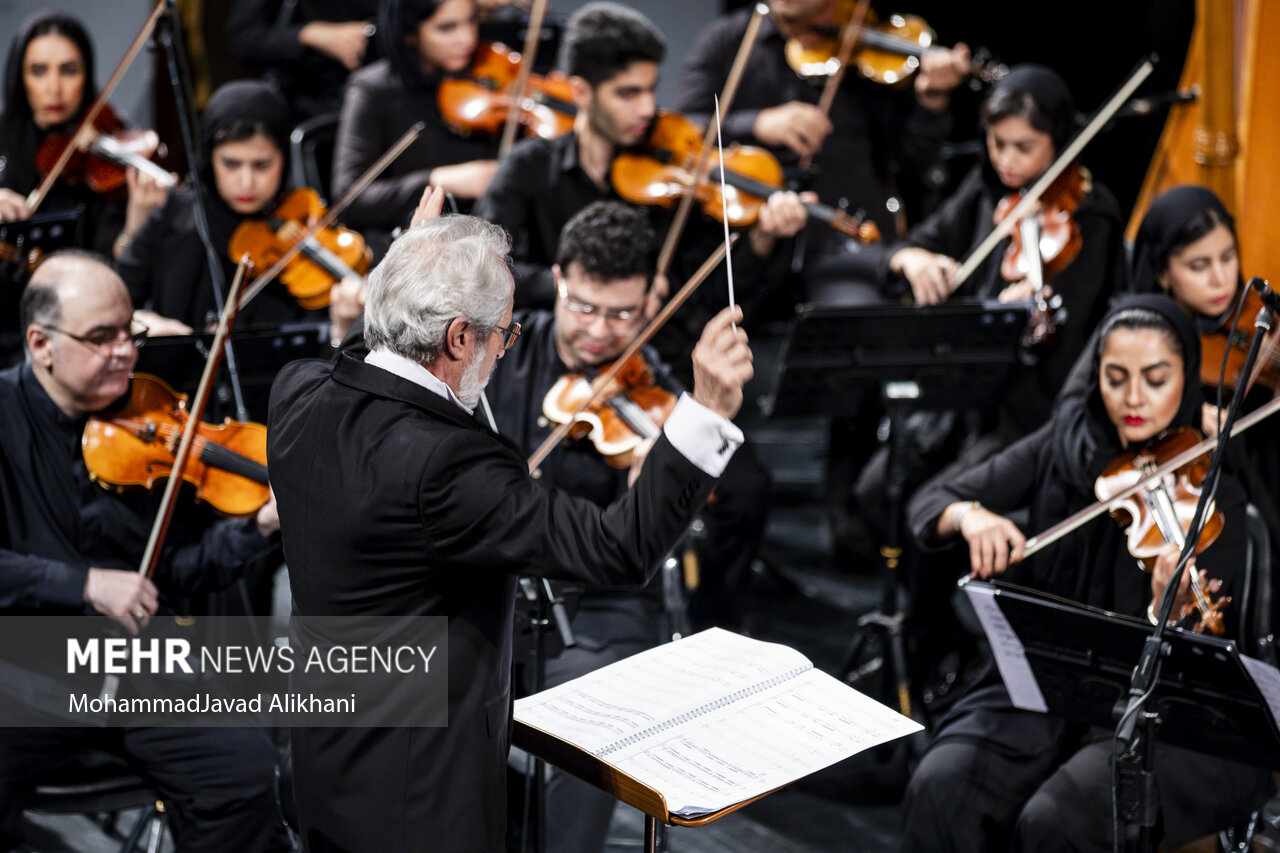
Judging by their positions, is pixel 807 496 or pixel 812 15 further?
pixel 807 496

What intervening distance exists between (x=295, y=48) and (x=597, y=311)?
2.32 meters

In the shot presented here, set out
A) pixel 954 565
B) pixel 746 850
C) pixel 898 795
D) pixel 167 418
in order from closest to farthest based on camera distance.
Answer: pixel 167 418 < pixel 746 850 < pixel 898 795 < pixel 954 565

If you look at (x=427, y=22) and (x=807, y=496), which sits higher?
(x=427, y=22)

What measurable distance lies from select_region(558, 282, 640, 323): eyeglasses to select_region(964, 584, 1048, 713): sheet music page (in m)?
0.94

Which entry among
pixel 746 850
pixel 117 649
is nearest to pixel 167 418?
pixel 117 649

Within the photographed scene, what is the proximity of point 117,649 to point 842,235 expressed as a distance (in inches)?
98.1

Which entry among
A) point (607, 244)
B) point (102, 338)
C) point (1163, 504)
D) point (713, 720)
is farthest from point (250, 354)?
point (1163, 504)

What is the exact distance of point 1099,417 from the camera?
2785mm

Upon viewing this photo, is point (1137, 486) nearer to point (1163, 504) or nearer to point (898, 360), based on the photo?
point (1163, 504)

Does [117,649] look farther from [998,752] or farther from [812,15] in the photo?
[812,15]

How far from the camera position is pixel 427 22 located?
406 centimetres

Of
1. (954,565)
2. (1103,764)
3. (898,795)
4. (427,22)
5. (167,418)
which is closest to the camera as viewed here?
(1103,764)

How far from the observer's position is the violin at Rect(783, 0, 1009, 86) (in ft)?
13.8

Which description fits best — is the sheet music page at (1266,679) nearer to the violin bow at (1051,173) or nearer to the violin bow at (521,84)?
the violin bow at (1051,173)
